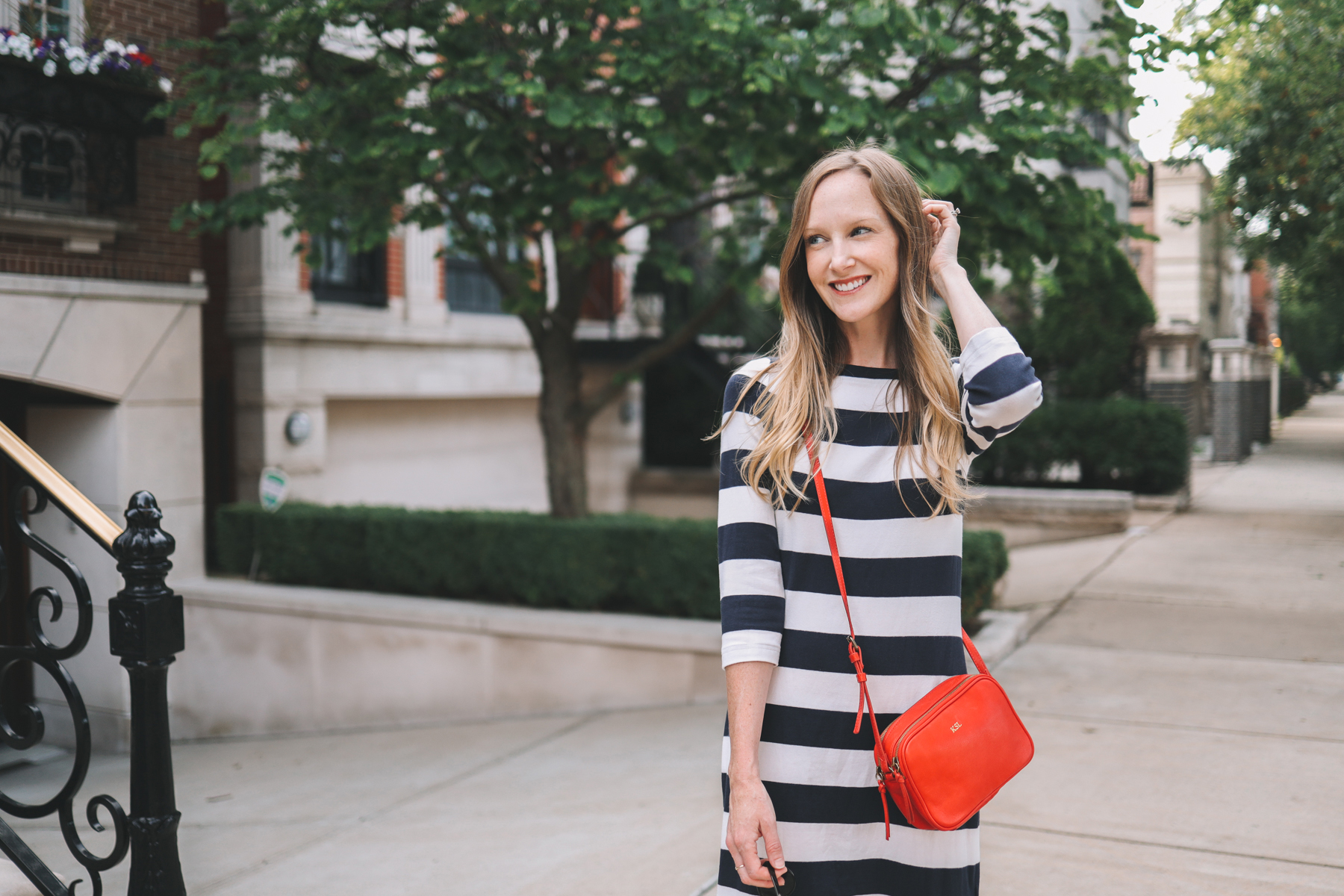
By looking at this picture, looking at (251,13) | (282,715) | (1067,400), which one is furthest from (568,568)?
(1067,400)

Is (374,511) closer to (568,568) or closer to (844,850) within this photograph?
(568,568)

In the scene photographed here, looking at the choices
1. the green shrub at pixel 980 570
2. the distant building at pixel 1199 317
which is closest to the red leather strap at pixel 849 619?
the green shrub at pixel 980 570

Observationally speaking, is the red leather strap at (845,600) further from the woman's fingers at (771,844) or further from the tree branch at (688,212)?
the tree branch at (688,212)

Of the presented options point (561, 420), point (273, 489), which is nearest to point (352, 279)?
point (273, 489)

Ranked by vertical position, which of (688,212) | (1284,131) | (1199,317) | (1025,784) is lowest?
(1025,784)

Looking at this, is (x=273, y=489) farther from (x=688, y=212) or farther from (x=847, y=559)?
(x=847, y=559)

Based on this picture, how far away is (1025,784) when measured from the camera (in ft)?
14.5

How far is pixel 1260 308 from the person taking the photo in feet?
140

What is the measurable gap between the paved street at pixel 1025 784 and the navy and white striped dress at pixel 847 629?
71.4 inches

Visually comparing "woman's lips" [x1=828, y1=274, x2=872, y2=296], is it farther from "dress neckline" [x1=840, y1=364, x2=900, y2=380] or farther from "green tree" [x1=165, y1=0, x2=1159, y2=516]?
"green tree" [x1=165, y1=0, x2=1159, y2=516]

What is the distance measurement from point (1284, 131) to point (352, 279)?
8689 millimetres

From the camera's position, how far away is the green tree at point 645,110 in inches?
211

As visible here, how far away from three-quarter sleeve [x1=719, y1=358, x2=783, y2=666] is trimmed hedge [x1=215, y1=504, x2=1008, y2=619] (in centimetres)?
465

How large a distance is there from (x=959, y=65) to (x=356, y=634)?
5152mm
